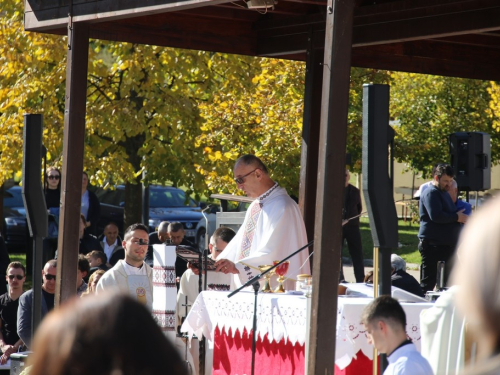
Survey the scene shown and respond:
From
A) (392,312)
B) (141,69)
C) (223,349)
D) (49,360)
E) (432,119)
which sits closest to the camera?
(49,360)

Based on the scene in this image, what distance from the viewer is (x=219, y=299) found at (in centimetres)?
784

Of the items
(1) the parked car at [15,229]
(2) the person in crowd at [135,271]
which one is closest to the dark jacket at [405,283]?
(2) the person in crowd at [135,271]

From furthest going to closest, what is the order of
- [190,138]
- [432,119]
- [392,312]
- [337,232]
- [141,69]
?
[432,119] < [190,138] < [141,69] < [337,232] < [392,312]

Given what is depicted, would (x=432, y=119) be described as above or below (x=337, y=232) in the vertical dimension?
above

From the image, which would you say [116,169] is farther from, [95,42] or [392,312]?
[392,312]

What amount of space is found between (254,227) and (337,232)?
270 cm

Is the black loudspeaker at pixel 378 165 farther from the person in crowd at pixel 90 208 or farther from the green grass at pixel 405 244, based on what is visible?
the green grass at pixel 405 244

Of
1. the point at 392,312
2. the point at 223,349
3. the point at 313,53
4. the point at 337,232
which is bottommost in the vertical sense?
the point at 223,349

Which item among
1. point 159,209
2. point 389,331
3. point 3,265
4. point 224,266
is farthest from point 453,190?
point 159,209

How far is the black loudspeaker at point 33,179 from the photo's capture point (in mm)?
7516

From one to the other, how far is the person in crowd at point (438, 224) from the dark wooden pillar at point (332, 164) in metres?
5.23

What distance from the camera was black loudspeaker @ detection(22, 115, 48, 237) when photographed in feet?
24.7

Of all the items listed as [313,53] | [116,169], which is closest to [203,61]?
[116,169]

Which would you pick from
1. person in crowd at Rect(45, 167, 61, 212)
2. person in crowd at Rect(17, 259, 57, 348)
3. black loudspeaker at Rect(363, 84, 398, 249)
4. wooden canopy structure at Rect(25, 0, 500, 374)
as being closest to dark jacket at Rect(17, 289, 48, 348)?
person in crowd at Rect(17, 259, 57, 348)
